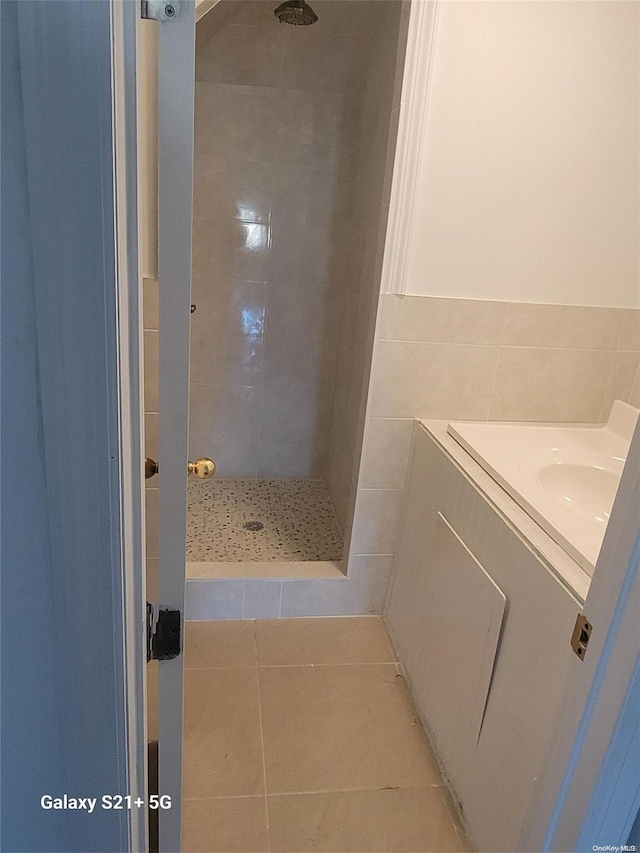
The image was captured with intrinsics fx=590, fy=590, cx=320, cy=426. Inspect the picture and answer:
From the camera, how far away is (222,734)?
1624 millimetres

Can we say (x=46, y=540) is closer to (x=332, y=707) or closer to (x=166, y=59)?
(x=166, y=59)

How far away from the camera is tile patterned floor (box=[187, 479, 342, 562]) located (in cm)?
237

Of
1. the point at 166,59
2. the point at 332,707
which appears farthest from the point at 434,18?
the point at 332,707

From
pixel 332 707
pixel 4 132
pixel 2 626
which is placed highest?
pixel 4 132

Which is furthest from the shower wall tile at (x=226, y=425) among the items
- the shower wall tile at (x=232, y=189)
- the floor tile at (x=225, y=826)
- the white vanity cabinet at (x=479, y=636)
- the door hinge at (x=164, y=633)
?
the door hinge at (x=164, y=633)

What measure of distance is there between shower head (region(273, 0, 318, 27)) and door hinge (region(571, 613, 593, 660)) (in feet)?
7.26

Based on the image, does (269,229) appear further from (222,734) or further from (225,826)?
(225,826)

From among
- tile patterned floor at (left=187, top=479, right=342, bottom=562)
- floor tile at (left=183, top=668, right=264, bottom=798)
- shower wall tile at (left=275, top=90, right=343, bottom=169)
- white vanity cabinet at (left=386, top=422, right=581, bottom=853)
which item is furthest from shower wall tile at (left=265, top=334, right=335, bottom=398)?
floor tile at (left=183, top=668, right=264, bottom=798)

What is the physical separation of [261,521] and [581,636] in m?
1.96

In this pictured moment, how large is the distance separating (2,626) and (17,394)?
16 centimetres

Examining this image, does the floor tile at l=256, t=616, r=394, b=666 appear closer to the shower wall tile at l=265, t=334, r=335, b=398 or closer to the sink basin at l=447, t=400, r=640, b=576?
the sink basin at l=447, t=400, r=640, b=576

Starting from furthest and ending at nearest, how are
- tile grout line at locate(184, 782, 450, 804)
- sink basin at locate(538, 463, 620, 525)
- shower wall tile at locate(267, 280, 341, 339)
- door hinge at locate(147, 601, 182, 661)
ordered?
shower wall tile at locate(267, 280, 341, 339)
sink basin at locate(538, 463, 620, 525)
tile grout line at locate(184, 782, 450, 804)
door hinge at locate(147, 601, 182, 661)

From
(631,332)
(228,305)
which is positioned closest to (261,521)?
(228,305)

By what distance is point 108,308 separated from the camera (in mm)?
454
